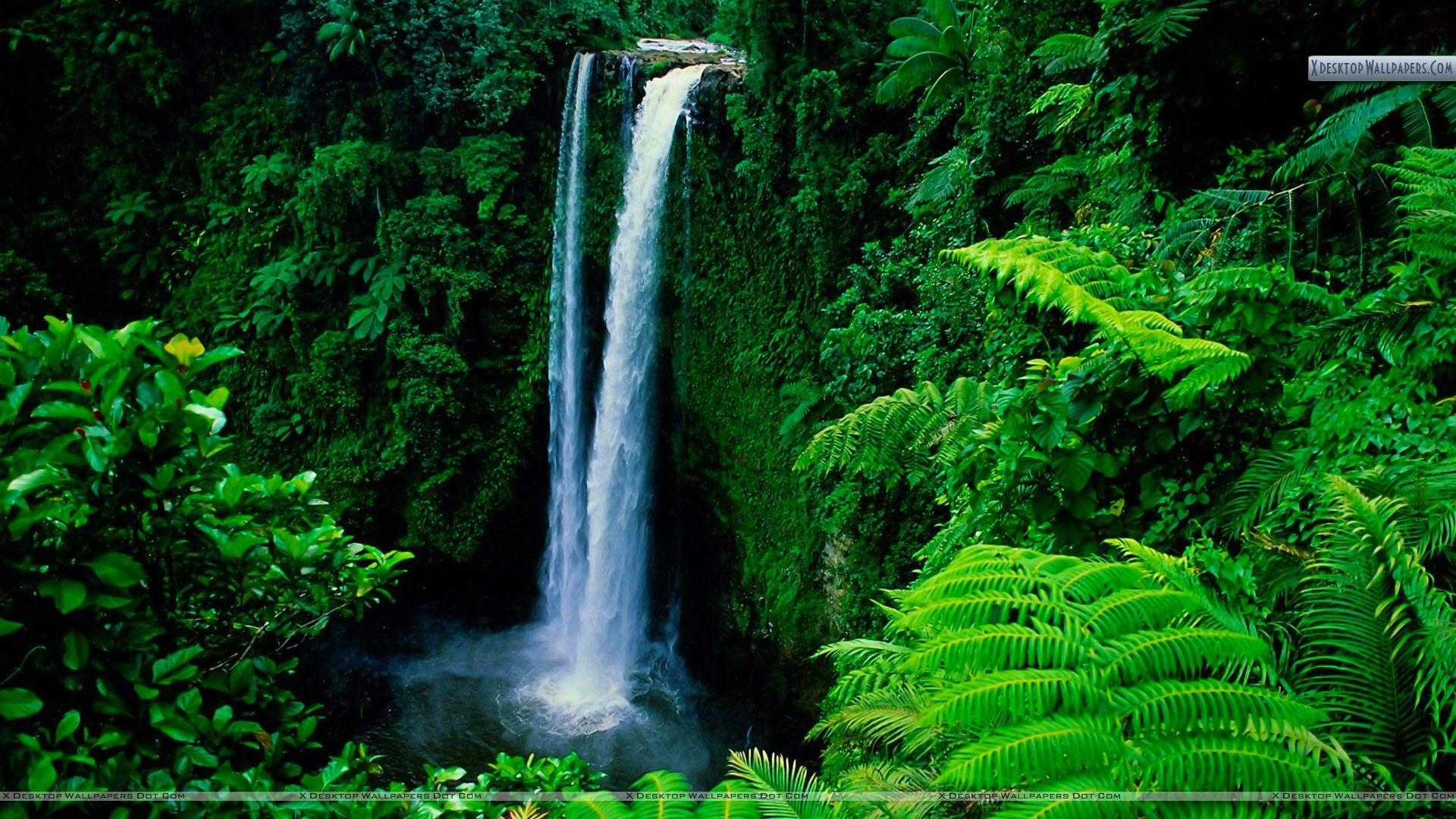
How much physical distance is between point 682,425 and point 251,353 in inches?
268

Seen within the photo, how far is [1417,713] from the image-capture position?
6.59 feet

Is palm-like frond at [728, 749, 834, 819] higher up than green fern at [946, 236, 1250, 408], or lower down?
lower down

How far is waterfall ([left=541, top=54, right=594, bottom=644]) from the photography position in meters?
10.8

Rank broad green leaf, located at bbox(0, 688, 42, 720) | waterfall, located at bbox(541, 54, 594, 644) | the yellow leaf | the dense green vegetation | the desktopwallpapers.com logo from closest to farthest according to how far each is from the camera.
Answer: broad green leaf, located at bbox(0, 688, 42, 720)
the dense green vegetation
the yellow leaf
the desktopwallpapers.com logo
waterfall, located at bbox(541, 54, 594, 644)

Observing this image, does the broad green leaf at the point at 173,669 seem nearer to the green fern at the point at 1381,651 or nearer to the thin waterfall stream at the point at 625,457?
the green fern at the point at 1381,651

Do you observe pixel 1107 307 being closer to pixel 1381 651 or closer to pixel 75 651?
pixel 1381 651

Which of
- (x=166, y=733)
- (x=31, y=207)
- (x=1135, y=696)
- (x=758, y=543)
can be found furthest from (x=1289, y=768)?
(x=31, y=207)

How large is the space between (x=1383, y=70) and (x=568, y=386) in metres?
8.89

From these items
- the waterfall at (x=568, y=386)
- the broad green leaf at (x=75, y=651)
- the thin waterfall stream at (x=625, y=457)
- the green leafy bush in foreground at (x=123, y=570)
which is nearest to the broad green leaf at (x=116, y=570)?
the green leafy bush in foreground at (x=123, y=570)

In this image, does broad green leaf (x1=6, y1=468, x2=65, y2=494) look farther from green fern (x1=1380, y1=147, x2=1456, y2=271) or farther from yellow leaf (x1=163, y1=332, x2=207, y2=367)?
green fern (x1=1380, y1=147, x2=1456, y2=271)

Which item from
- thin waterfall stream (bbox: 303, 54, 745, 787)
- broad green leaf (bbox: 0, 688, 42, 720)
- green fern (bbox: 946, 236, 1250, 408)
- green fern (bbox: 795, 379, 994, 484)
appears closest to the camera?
broad green leaf (bbox: 0, 688, 42, 720)

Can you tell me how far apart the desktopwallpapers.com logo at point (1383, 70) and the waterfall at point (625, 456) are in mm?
7063

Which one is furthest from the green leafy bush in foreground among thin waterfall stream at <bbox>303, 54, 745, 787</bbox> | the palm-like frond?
thin waterfall stream at <bbox>303, 54, 745, 787</bbox>

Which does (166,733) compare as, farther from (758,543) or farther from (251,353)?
(251,353)
